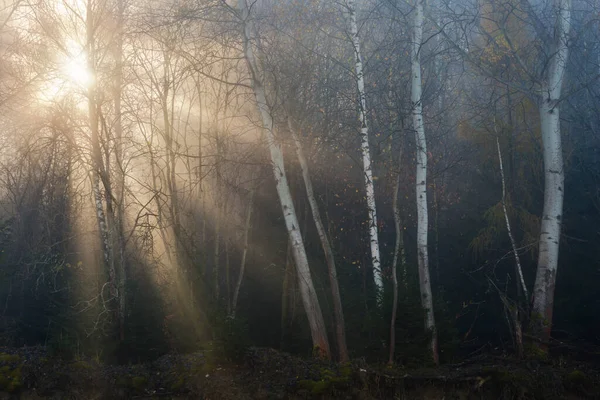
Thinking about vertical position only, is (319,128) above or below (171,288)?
above

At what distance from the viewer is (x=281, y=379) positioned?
8523mm

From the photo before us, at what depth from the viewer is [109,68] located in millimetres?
13086

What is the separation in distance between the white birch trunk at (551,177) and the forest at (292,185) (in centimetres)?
4

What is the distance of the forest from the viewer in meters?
10.6

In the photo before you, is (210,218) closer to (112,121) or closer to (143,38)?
(112,121)

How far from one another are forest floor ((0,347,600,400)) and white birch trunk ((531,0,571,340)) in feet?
5.23

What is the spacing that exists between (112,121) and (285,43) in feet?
15.7

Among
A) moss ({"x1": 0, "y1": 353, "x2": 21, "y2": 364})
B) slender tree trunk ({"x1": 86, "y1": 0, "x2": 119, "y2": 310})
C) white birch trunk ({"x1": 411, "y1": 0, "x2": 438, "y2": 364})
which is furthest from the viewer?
slender tree trunk ({"x1": 86, "y1": 0, "x2": 119, "y2": 310})

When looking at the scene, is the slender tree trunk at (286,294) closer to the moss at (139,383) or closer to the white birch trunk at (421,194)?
the white birch trunk at (421,194)

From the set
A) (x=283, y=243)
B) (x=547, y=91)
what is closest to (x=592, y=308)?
(x=547, y=91)

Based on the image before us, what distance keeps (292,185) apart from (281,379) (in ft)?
27.8

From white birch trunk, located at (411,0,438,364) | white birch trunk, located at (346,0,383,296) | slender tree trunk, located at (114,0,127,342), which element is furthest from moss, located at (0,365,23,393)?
white birch trunk, located at (411,0,438,364)

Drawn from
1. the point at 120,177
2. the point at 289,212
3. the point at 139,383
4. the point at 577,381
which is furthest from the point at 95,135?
the point at 577,381

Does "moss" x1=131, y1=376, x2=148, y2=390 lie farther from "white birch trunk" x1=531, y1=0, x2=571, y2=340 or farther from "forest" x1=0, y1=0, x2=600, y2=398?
"white birch trunk" x1=531, y1=0, x2=571, y2=340
